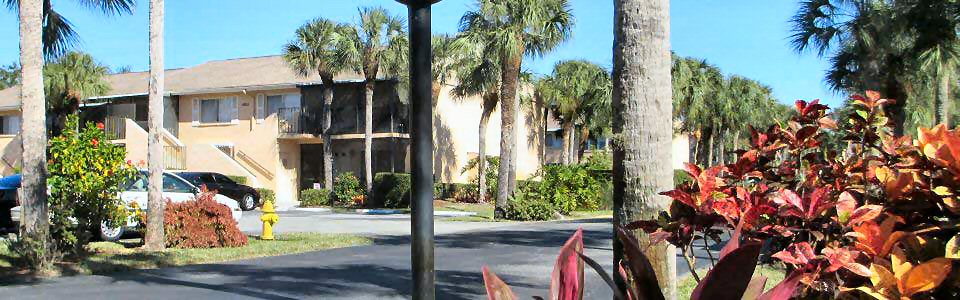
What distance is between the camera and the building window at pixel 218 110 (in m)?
37.9

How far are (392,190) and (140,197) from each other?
17.6m

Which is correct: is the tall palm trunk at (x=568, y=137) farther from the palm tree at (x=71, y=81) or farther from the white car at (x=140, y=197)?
the white car at (x=140, y=197)

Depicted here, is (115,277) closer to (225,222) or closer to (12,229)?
(225,222)

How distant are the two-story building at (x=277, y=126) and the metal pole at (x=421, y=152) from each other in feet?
103

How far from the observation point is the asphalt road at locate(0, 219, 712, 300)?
8914 mm

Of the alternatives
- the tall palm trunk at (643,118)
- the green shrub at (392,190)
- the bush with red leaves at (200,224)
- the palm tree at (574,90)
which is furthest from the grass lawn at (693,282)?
the palm tree at (574,90)

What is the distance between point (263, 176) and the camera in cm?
3722

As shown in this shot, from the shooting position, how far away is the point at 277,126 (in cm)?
3675

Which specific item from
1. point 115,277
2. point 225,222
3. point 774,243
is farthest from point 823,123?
point 225,222

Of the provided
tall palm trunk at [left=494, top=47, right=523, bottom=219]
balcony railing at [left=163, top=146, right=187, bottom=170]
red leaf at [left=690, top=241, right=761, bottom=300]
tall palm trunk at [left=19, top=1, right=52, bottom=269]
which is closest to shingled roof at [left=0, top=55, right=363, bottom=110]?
balcony railing at [left=163, top=146, right=187, bottom=170]

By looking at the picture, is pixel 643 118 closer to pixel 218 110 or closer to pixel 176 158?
pixel 176 158

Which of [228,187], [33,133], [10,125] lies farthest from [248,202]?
[33,133]

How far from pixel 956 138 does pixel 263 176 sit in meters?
36.8

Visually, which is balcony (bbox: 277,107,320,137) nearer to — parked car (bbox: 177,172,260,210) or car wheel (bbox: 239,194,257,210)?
parked car (bbox: 177,172,260,210)
